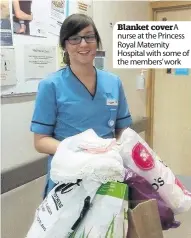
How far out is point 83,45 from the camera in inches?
46.0

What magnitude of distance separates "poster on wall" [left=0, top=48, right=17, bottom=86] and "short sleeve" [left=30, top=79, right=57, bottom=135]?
44cm

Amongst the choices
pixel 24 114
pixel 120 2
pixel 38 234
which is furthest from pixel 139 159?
pixel 120 2

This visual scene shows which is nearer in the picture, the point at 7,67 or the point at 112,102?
the point at 112,102

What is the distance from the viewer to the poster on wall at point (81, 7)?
6.55 feet

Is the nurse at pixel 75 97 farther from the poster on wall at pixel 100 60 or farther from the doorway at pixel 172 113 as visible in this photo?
the doorway at pixel 172 113

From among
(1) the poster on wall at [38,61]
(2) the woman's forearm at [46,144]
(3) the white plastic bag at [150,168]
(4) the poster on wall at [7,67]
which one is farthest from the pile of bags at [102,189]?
(1) the poster on wall at [38,61]

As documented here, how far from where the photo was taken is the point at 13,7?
158 centimetres

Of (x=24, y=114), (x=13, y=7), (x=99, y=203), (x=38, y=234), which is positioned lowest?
(x=38, y=234)

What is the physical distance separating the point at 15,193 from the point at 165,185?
0.96 m

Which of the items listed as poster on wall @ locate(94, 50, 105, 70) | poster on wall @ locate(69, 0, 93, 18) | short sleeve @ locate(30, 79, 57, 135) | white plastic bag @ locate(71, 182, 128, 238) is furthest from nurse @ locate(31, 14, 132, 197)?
poster on wall @ locate(94, 50, 105, 70)

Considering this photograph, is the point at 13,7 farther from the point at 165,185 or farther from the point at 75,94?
the point at 165,185

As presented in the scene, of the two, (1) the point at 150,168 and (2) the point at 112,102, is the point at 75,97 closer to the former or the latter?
(2) the point at 112,102

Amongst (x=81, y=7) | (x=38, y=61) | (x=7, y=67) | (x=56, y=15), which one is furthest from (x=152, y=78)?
(x=7, y=67)

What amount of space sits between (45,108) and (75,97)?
12 centimetres
